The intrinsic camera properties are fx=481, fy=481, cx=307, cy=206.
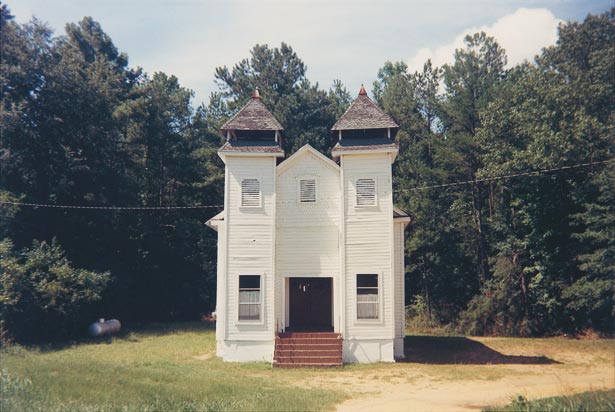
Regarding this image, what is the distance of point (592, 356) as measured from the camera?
19375mm

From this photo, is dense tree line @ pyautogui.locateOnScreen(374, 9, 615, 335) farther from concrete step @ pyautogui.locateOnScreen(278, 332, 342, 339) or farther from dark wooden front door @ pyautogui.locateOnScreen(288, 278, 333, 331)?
concrete step @ pyautogui.locateOnScreen(278, 332, 342, 339)

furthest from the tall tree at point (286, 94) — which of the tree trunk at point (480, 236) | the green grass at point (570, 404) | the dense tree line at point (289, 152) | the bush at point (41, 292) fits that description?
the green grass at point (570, 404)

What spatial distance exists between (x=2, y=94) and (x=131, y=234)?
39.1 ft

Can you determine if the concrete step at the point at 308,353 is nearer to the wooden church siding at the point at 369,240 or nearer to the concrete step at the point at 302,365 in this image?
the concrete step at the point at 302,365

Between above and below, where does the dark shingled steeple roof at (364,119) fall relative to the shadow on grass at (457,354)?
above

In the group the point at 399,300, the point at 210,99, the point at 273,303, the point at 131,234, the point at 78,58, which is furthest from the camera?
the point at 210,99

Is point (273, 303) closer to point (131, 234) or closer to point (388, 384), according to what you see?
point (388, 384)

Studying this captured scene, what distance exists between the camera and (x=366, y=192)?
19016 millimetres

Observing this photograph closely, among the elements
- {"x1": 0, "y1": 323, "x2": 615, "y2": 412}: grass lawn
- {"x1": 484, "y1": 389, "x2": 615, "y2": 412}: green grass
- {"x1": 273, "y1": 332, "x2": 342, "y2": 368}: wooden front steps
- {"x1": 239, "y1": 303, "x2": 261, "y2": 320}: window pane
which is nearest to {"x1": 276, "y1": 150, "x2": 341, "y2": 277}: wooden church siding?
{"x1": 239, "y1": 303, "x2": 261, "y2": 320}: window pane

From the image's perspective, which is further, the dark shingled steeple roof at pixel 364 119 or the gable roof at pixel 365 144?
the dark shingled steeple roof at pixel 364 119

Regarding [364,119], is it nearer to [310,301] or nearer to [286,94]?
[310,301]

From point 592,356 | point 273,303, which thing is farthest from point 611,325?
point 273,303

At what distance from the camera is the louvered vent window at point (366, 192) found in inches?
746

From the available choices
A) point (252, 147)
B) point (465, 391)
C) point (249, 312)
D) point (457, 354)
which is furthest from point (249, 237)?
point (457, 354)
